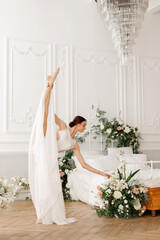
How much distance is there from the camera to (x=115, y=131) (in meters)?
7.22

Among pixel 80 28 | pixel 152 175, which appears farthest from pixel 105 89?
pixel 152 175

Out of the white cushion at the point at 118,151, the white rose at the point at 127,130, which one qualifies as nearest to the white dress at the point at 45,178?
the white cushion at the point at 118,151

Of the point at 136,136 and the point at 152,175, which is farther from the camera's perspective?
the point at 136,136

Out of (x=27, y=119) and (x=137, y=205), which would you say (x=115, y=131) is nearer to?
(x=27, y=119)

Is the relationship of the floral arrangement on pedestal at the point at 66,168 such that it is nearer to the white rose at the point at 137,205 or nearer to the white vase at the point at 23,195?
the white vase at the point at 23,195

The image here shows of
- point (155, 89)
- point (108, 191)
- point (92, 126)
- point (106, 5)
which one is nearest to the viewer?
point (106, 5)

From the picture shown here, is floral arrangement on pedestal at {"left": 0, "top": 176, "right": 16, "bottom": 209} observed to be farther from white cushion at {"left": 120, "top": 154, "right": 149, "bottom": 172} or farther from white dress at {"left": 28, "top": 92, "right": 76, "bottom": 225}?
white cushion at {"left": 120, "top": 154, "right": 149, "bottom": 172}

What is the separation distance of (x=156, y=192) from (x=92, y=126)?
9.13 feet

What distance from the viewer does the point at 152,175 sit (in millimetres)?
5086

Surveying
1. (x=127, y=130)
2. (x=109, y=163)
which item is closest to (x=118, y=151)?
(x=127, y=130)

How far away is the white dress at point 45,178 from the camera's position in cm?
425

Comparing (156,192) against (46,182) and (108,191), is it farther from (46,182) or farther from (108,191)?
(46,182)

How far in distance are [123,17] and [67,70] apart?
314cm

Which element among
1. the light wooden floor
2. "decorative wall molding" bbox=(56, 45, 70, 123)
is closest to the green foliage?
the light wooden floor
